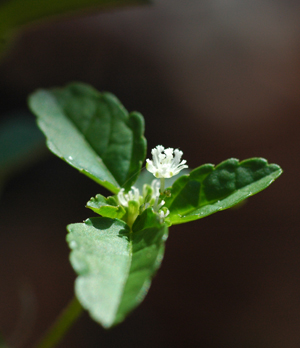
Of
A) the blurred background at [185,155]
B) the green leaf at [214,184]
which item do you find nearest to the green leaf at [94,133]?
the green leaf at [214,184]

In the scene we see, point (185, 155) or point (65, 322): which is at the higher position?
point (65, 322)

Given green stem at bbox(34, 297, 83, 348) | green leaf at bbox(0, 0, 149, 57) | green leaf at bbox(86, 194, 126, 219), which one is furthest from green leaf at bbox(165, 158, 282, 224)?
green leaf at bbox(0, 0, 149, 57)

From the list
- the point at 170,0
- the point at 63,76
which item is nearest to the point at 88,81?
the point at 63,76

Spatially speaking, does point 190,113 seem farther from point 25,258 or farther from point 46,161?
point 25,258

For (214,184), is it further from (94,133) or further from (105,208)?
(94,133)

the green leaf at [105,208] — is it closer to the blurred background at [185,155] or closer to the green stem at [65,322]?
the green stem at [65,322]

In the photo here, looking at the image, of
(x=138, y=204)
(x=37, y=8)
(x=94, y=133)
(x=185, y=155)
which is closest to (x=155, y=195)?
(x=138, y=204)
